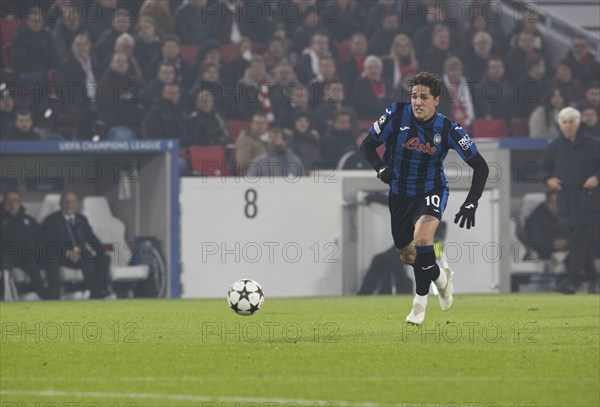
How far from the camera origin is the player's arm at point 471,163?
10359 mm

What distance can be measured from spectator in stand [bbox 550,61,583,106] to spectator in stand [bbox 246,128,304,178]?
5.10m

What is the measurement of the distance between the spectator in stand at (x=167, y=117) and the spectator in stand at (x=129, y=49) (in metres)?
0.59

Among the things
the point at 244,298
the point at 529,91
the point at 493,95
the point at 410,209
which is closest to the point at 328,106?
the point at 493,95

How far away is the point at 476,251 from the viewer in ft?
60.3

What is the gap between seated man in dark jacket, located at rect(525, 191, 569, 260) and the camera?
62.8 feet

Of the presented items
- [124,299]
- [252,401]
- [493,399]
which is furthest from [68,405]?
[124,299]

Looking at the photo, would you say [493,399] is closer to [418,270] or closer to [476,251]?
[418,270]

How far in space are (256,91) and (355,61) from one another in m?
2.01

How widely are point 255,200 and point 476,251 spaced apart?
311cm

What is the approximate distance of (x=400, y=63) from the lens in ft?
71.0

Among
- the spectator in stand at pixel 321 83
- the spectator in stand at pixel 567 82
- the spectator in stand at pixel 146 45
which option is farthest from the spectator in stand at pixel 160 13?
the spectator in stand at pixel 567 82

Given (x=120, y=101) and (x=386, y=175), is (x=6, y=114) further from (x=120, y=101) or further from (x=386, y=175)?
(x=386, y=175)

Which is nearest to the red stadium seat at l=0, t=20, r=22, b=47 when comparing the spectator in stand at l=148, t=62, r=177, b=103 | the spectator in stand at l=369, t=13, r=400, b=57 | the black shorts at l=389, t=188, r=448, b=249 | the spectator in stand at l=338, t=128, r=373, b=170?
the spectator in stand at l=148, t=62, r=177, b=103

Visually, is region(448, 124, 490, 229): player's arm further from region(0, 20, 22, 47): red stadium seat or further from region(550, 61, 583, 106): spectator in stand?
region(0, 20, 22, 47): red stadium seat
